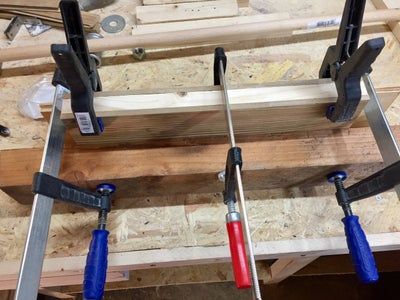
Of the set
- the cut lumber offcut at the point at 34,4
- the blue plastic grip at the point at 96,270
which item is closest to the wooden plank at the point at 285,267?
the blue plastic grip at the point at 96,270

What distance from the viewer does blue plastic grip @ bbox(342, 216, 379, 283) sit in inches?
22.3

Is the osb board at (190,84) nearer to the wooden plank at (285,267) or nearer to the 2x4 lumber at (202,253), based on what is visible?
the 2x4 lumber at (202,253)

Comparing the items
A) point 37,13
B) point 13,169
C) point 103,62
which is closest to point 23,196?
point 13,169

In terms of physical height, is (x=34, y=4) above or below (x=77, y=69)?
A: above

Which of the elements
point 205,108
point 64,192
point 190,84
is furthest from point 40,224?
point 190,84

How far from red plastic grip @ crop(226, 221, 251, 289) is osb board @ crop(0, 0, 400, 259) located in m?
Answer: 0.19

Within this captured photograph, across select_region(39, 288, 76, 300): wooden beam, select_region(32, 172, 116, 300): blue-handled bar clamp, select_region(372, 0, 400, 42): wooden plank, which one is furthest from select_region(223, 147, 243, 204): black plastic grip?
select_region(39, 288, 76, 300): wooden beam

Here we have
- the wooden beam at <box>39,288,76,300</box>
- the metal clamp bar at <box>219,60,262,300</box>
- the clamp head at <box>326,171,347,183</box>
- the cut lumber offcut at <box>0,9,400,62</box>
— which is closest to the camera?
the metal clamp bar at <box>219,60,262,300</box>

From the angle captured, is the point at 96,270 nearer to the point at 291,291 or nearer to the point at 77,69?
the point at 77,69

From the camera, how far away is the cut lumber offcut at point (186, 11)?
0.95 m

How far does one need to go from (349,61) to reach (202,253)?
42 cm

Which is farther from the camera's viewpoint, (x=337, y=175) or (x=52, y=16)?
(x=52, y=16)

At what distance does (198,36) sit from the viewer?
2.87 ft

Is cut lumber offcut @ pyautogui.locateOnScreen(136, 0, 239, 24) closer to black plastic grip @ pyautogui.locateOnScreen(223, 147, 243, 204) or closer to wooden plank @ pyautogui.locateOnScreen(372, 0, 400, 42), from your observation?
wooden plank @ pyautogui.locateOnScreen(372, 0, 400, 42)
